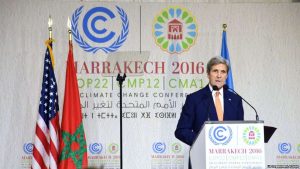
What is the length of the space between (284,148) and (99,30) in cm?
257

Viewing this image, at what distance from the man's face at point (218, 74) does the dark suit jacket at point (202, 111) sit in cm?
12

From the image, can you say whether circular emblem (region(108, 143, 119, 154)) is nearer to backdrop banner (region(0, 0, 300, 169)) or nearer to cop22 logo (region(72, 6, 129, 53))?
backdrop banner (region(0, 0, 300, 169))

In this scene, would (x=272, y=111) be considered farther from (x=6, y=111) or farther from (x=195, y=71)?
(x=6, y=111)

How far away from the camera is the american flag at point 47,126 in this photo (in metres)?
7.06

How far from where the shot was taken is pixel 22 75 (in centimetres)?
770

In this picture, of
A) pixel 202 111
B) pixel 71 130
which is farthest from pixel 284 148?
pixel 71 130

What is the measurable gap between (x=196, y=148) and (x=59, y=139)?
7.61 ft

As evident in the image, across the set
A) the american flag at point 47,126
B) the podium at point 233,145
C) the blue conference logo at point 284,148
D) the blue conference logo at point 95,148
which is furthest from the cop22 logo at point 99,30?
the podium at point 233,145

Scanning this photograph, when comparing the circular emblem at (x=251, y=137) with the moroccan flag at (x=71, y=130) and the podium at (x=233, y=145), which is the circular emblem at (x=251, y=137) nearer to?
the podium at (x=233, y=145)

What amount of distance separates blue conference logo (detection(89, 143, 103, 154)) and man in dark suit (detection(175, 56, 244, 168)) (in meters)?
1.81

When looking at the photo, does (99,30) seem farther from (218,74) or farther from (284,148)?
(284,148)

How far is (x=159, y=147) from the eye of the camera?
7699 millimetres

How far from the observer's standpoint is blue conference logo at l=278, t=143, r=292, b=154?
7.74 metres

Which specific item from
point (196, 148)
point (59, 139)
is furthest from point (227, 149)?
point (59, 139)
